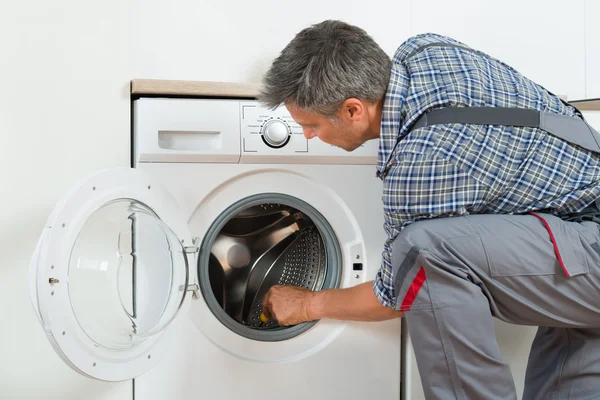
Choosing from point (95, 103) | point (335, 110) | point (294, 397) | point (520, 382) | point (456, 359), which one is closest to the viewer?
point (456, 359)

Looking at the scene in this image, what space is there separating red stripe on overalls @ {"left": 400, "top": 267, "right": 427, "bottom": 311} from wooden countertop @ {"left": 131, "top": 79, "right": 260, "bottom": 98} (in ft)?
1.77

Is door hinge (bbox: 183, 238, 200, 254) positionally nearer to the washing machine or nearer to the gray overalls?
the washing machine

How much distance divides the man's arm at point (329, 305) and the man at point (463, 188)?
0.13 m

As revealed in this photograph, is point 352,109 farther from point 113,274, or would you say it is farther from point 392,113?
point 113,274

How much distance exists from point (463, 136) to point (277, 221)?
2.15 feet

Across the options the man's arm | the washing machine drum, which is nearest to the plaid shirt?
the man's arm

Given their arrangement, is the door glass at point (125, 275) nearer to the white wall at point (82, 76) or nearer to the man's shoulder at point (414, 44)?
the white wall at point (82, 76)

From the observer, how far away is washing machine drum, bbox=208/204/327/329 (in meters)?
1.53

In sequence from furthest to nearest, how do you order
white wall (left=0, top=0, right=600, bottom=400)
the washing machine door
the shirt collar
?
1. white wall (left=0, top=0, right=600, bottom=400)
2. the shirt collar
3. the washing machine door

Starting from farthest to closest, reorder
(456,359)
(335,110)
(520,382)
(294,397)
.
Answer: (520,382)
(294,397)
(335,110)
(456,359)

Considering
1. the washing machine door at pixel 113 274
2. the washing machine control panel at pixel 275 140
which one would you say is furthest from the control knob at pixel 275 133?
the washing machine door at pixel 113 274

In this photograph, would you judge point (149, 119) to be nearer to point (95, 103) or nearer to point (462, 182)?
point (95, 103)

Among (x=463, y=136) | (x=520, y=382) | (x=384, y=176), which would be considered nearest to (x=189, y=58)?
(x=384, y=176)

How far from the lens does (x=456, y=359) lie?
1.03 m
